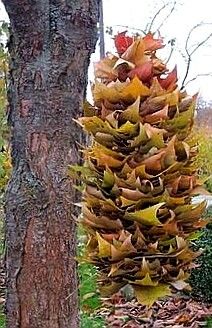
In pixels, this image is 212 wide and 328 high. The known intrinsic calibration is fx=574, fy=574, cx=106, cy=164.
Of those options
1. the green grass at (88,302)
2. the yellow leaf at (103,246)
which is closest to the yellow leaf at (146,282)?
the yellow leaf at (103,246)

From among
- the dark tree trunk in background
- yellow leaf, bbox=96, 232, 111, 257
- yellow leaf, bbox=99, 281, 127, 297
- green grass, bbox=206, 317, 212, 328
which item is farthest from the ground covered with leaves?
yellow leaf, bbox=96, 232, 111, 257

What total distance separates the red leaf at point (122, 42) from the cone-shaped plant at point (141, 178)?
0.07 feet

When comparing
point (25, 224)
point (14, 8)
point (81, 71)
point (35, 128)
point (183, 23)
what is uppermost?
point (183, 23)

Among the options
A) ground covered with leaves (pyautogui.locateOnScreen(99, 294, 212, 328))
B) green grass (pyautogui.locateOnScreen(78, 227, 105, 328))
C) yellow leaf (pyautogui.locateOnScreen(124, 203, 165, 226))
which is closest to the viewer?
yellow leaf (pyautogui.locateOnScreen(124, 203, 165, 226))

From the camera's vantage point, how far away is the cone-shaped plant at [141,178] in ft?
4.80

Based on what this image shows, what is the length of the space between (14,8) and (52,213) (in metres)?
0.62

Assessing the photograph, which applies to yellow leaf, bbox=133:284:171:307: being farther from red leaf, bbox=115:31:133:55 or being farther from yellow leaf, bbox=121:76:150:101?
red leaf, bbox=115:31:133:55

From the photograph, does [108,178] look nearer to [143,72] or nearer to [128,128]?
[128,128]

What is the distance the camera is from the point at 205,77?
34.2 feet

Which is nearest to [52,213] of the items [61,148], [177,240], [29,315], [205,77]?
[61,148]

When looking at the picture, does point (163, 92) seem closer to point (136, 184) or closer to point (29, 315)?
point (136, 184)

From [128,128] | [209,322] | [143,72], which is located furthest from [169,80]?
[209,322]

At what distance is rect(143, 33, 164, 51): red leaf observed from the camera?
1551mm

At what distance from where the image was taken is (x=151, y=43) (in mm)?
1557
